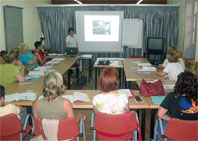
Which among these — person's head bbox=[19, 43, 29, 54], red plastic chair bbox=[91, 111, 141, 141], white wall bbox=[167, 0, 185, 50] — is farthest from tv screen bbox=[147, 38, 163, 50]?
red plastic chair bbox=[91, 111, 141, 141]

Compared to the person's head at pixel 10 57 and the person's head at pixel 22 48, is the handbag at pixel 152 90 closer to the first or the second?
the person's head at pixel 10 57

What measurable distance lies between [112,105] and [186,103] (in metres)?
0.68

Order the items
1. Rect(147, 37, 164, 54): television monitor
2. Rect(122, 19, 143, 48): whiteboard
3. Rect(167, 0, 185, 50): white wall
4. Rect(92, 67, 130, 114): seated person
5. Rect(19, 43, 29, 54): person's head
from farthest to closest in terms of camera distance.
Result: Rect(122, 19, 143, 48): whiteboard, Rect(147, 37, 164, 54): television monitor, Rect(167, 0, 185, 50): white wall, Rect(19, 43, 29, 54): person's head, Rect(92, 67, 130, 114): seated person

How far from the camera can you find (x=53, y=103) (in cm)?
208

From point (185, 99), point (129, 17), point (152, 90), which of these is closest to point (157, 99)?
point (152, 90)

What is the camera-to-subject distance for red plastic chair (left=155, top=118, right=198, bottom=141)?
6.12 ft

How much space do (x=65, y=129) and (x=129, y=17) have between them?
7.13m

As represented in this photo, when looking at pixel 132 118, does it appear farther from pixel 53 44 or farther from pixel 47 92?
pixel 53 44

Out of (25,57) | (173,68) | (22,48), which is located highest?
(22,48)

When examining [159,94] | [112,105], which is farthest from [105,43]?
[112,105]

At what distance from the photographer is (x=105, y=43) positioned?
27.7ft

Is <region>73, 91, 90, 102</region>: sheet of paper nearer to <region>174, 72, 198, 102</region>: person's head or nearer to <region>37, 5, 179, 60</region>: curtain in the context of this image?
<region>174, 72, 198, 102</region>: person's head

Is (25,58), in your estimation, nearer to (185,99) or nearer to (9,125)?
(9,125)

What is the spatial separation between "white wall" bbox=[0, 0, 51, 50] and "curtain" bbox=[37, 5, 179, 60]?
32 centimetres
